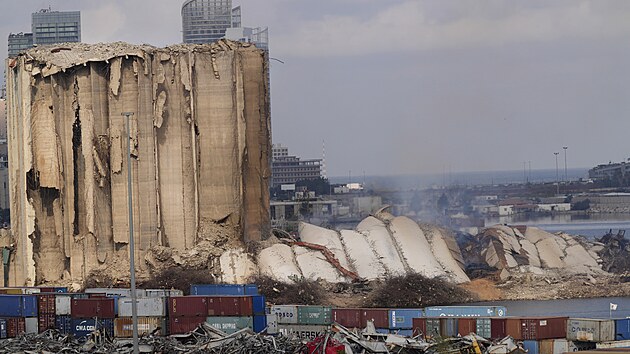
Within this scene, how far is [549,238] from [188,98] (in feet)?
71.8

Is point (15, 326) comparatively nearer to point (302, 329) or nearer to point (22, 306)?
point (22, 306)

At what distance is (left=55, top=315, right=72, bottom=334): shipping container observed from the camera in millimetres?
54406

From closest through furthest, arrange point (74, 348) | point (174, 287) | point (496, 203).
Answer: point (74, 348)
point (174, 287)
point (496, 203)

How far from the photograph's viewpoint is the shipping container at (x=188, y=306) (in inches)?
2111

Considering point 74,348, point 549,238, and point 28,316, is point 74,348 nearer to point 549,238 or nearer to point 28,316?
point 28,316

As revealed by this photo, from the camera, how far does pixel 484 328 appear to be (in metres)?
48.9

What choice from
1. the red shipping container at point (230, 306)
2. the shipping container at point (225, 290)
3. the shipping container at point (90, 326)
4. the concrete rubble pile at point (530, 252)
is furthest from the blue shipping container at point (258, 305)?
the concrete rubble pile at point (530, 252)

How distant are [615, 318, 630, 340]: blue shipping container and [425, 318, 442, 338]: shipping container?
18.9ft

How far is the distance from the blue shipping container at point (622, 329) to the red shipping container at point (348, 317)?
963 cm

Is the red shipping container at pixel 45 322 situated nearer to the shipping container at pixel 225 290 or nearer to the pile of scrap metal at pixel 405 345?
the shipping container at pixel 225 290

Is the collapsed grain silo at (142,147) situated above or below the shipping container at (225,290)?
above

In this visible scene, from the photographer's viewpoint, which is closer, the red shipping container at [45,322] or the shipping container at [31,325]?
the red shipping container at [45,322]

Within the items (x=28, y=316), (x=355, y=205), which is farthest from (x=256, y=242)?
(x=355, y=205)

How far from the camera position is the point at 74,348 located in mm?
49594
